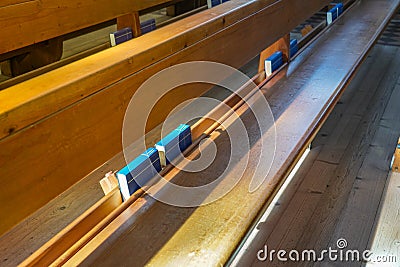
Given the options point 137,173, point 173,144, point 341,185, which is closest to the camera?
point 137,173

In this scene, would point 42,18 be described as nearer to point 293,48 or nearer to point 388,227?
point 293,48

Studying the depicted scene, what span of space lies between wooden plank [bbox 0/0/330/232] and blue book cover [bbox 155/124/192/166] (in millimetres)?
112

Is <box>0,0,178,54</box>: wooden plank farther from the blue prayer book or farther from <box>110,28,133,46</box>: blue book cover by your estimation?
the blue prayer book

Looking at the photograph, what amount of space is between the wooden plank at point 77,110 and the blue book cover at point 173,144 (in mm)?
112

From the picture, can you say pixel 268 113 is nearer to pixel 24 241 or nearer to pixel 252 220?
pixel 252 220

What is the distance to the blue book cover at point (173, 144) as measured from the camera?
1318mm

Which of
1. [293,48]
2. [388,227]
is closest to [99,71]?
[388,227]

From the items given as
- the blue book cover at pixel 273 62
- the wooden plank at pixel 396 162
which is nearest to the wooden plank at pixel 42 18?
the blue book cover at pixel 273 62

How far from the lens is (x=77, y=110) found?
868 mm

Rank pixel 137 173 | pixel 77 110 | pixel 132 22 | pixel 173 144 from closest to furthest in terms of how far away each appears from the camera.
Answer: pixel 77 110 < pixel 137 173 < pixel 173 144 < pixel 132 22

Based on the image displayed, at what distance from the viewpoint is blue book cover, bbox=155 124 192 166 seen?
1.32 metres

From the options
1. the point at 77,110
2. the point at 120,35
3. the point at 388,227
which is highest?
the point at 77,110

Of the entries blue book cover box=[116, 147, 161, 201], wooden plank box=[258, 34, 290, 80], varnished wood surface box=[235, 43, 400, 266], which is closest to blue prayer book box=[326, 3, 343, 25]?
→ varnished wood surface box=[235, 43, 400, 266]

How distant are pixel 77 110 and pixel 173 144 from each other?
53cm
